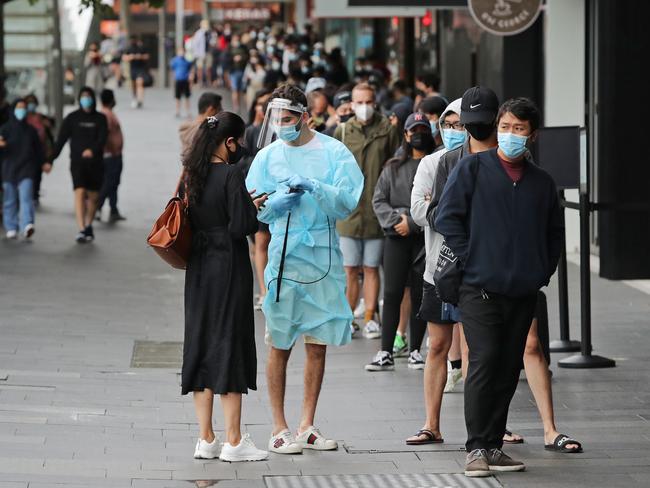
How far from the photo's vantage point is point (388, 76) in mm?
26656

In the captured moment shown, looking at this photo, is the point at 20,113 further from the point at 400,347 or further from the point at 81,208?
the point at 400,347

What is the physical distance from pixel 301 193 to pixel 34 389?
2.59m

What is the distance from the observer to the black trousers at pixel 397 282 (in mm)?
10445

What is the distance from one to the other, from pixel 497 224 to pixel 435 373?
1.23 m

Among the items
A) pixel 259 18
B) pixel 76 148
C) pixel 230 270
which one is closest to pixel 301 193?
pixel 230 270

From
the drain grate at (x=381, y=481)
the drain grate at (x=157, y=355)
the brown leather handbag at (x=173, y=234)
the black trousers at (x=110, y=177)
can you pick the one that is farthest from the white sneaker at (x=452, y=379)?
the black trousers at (x=110, y=177)

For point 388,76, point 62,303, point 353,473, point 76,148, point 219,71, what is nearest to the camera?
point 353,473

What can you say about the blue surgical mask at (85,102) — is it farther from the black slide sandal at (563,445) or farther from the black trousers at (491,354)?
the black trousers at (491,354)

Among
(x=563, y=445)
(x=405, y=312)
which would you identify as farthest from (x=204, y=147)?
(x=405, y=312)

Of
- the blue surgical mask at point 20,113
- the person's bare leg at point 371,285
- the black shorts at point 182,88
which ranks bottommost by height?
the person's bare leg at point 371,285

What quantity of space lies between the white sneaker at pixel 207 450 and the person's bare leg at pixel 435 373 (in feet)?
3.45

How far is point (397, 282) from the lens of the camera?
34.6ft

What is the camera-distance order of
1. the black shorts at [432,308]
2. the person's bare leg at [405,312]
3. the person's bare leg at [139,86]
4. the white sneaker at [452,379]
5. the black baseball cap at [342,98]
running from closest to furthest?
the black shorts at [432,308] < the white sneaker at [452,379] < the person's bare leg at [405,312] < the black baseball cap at [342,98] < the person's bare leg at [139,86]

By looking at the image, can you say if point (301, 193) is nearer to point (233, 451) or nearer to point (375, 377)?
point (233, 451)
